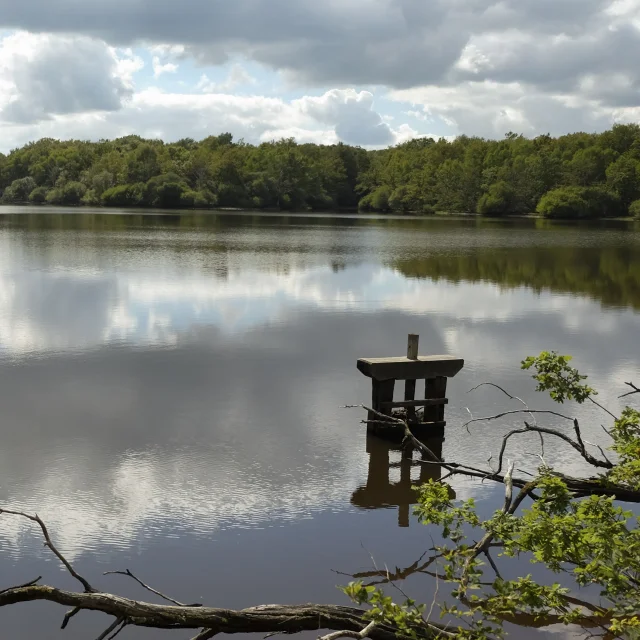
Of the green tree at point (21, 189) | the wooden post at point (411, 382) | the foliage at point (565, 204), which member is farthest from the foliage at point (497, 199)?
the wooden post at point (411, 382)

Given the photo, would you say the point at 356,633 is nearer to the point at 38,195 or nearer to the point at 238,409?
the point at 238,409

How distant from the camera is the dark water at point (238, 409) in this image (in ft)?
25.6

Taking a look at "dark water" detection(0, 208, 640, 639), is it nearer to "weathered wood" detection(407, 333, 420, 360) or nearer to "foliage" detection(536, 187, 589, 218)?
"weathered wood" detection(407, 333, 420, 360)

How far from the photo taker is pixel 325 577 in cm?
748

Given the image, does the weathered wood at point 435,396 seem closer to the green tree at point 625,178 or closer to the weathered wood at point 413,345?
the weathered wood at point 413,345

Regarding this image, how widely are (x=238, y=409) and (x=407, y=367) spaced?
2.92 metres

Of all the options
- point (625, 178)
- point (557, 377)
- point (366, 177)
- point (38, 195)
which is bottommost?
point (557, 377)

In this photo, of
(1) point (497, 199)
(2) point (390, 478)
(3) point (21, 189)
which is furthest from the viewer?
(3) point (21, 189)

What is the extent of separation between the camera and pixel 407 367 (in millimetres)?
11391

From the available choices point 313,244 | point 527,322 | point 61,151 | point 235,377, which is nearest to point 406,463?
point 235,377

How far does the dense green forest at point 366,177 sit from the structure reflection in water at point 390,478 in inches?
3760

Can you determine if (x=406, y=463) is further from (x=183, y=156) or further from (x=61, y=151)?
(x=61, y=151)

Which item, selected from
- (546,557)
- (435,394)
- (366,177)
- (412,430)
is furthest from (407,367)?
(366,177)

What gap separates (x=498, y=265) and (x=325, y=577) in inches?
1194
